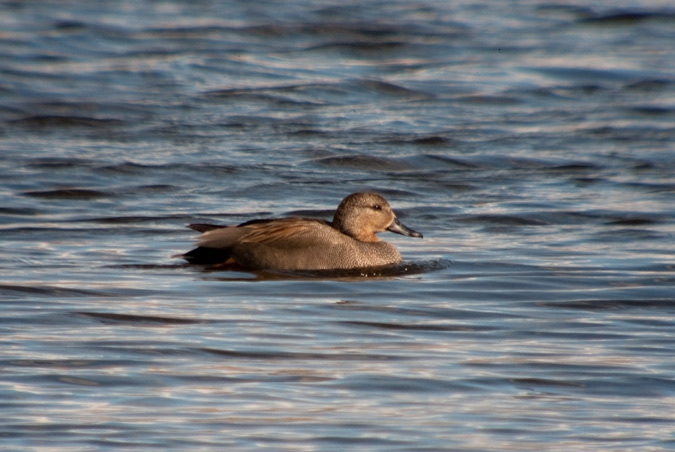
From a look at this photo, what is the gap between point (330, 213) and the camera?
13.9 m

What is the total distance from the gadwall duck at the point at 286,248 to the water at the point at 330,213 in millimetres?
172

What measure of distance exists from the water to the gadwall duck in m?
0.17

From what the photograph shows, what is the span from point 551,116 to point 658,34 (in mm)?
7357

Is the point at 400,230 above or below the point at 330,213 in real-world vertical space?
above

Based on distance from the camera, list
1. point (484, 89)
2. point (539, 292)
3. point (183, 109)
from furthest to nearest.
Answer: point (484, 89), point (183, 109), point (539, 292)

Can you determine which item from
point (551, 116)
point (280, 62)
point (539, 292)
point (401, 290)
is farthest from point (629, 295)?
point (280, 62)

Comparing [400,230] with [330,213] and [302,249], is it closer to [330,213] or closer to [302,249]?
[302,249]

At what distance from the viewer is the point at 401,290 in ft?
32.6

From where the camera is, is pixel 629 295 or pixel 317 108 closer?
pixel 629 295

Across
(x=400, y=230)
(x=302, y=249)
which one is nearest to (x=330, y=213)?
(x=400, y=230)

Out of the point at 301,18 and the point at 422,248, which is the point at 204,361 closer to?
the point at 422,248

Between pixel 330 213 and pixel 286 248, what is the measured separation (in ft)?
10.7

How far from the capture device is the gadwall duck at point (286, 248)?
35.0ft

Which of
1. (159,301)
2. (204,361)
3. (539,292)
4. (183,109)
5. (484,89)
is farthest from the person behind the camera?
(484,89)
